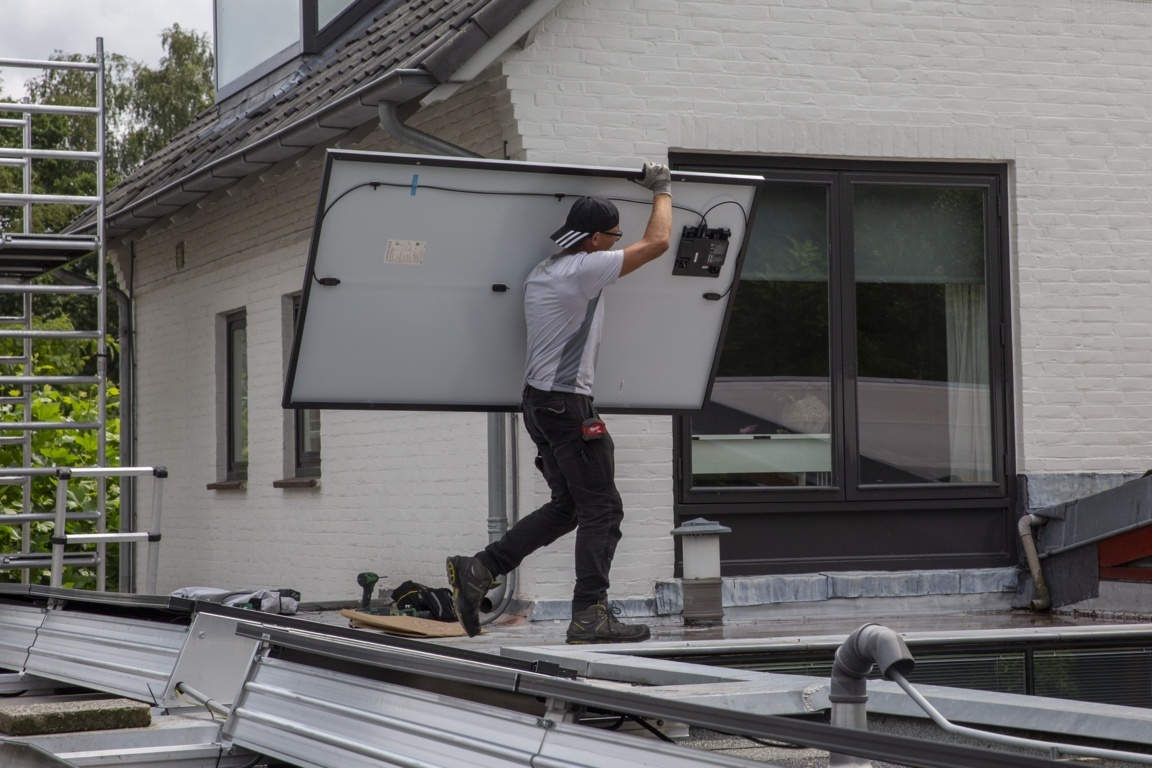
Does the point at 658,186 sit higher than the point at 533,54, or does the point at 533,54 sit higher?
the point at 533,54

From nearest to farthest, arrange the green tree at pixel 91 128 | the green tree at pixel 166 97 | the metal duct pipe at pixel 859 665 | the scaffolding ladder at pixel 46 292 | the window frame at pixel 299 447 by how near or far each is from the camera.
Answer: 1. the metal duct pipe at pixel 859 665
2. the scaffolding ladder at pixel 46 292
3. the window frame at pixel 299 447
4. the green tree at pixel 91 128
5. the green tree at pixel 166 97

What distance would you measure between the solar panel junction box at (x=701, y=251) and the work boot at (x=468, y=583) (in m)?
1.57

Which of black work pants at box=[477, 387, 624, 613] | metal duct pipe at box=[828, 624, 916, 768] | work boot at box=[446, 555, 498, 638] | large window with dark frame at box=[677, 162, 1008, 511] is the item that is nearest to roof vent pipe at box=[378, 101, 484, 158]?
large window with dark frame at box=[677, 162, 1008, 511]

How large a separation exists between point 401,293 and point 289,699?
2880mm

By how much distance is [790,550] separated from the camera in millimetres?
8133

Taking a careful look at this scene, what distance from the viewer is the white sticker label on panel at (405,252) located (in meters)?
6.07

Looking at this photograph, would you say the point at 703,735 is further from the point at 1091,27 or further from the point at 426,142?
the point at 1091,27

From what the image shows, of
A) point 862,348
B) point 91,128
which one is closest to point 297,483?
point 862,348

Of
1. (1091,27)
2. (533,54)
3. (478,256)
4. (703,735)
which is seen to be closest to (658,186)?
(478,256)

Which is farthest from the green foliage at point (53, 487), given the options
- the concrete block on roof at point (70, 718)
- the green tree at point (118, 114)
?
the green tree at point (118, 114)

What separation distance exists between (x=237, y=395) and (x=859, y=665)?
9.46 metres

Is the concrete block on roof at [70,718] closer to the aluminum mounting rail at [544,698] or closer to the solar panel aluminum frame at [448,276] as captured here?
the aluminum mounting rail at [544,698]

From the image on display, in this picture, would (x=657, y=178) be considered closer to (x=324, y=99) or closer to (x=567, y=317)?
(x=567, y=317)

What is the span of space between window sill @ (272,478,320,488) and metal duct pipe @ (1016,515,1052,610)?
4631 millimetres
